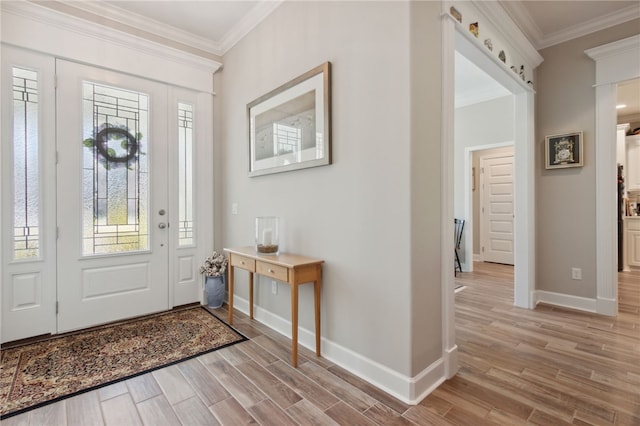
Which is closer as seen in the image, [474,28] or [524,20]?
[474,28]

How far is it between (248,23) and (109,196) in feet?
7.10

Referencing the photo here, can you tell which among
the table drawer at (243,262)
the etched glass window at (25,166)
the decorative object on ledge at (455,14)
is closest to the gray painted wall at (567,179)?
the decorative object on ledge at (455,14)

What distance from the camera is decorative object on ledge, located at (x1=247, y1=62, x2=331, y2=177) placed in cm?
226

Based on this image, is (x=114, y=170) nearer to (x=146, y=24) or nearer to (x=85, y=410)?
(x=146, y=24)

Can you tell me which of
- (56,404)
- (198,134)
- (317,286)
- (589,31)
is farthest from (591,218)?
(56,404)

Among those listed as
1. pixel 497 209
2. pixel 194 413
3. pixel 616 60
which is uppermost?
pixel 616 60

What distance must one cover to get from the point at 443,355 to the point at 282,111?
223 centimetres

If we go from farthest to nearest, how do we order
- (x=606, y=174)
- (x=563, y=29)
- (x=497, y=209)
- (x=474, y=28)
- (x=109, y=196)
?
1. (x=497, y=209)
2. (x=563, y=29)
3. (x=606, y=174)
4. (x=109, y=196)
5. (x=474, y=28)

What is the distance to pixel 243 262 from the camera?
265 cm

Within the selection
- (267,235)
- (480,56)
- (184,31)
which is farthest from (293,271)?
(184,31)

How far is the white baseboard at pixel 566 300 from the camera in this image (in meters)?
3.20

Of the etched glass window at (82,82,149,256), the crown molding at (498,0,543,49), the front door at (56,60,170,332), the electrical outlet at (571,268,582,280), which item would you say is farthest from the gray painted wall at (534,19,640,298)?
the etched glass window at (82,82,149,256)

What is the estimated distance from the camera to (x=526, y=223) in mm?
3338

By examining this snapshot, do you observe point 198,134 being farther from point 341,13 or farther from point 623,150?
point 623,150
